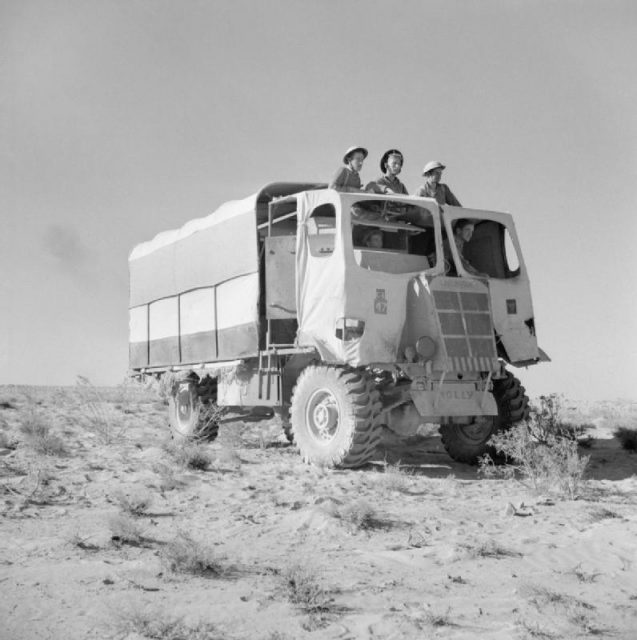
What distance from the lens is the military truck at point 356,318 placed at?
902cm

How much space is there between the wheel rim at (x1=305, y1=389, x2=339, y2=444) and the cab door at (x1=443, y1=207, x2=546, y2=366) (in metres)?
2.43

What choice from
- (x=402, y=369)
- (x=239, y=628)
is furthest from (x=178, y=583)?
(x=402, y=369)

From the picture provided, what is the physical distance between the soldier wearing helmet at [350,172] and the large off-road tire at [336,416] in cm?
262

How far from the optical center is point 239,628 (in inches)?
155

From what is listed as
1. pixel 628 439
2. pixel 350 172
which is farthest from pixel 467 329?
pixel 628 439

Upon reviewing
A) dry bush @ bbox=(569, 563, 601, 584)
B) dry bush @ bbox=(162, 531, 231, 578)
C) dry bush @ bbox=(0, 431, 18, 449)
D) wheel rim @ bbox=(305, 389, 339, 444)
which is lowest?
dry bush @ bbox=(569, 563, 601, 584)

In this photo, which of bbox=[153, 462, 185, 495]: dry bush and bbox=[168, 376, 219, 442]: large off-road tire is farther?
bbox=[168, 376, 219, 442]: large off-road tire

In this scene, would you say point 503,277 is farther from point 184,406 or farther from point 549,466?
point 184,406

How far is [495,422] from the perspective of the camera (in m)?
10.3

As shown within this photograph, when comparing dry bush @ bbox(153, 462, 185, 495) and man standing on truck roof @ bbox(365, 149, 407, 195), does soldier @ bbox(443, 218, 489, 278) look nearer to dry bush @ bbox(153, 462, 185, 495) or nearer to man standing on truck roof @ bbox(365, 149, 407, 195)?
man standing on truck roof @ bbox(365, 149, 407, 195)

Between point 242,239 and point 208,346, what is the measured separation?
2062mm

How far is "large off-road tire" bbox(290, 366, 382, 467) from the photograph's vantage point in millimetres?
8867

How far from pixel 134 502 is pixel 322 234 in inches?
172

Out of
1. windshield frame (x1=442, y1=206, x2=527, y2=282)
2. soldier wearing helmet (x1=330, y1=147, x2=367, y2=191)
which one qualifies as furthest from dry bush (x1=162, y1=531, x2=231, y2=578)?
soldier wearing helmet (x1=330, y1=147, x2=367, y2=191)
